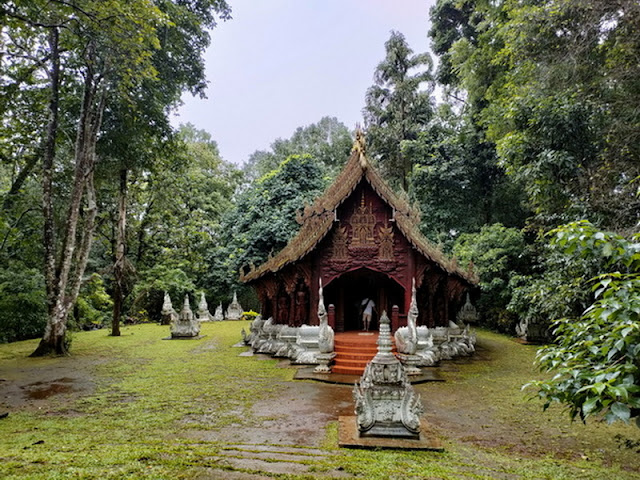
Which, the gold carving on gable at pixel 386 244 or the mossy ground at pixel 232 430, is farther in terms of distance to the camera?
the gold carving on gable at pixel 386 244

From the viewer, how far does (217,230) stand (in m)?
23.9

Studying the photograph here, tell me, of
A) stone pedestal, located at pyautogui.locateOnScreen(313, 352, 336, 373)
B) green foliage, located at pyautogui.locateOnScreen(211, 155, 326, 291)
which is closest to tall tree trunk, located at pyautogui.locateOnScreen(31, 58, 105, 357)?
stone pedestal, located at pyautogui.locateOnScreen(313, 352, 336, 373)

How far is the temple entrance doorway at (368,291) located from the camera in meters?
12.0

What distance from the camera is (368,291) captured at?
12.9 meters

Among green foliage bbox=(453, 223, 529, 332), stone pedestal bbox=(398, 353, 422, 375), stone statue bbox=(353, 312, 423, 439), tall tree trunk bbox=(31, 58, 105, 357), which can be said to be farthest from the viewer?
green foliage bbox=(453, 223, 529, 332)

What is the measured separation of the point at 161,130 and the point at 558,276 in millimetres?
12511

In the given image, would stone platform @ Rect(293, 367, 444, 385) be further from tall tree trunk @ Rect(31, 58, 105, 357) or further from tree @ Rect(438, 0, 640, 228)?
tall tree trunk @ Rect(31, 58, 105, 357)

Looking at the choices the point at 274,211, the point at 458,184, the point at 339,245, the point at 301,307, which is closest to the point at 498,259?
the point at 458,184

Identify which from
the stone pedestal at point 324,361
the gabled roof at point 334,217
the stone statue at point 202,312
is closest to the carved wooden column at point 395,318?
the gabled roof at point 334,217

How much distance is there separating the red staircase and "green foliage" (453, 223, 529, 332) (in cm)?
593

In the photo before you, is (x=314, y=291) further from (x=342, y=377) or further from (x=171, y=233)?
(x=171, y=233)

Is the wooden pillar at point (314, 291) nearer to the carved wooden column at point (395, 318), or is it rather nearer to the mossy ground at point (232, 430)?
the mossy ground at point (232, 430)

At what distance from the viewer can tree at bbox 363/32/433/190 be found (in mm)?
22125

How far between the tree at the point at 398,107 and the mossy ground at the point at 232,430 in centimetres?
1473
